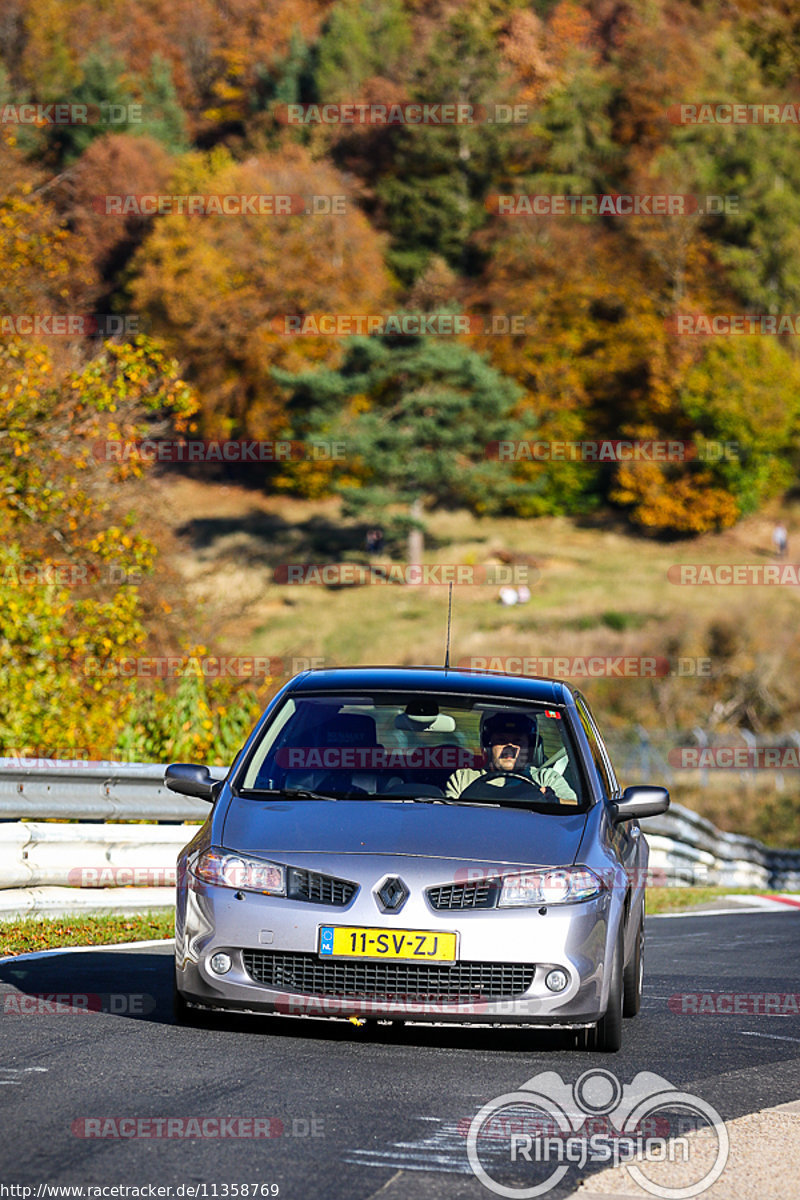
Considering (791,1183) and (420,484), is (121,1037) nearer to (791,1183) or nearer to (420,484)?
(791,1183)

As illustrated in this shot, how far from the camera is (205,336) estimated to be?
82.4 meters

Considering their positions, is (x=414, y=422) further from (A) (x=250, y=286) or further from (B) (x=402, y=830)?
(B) (x=402, y=830)

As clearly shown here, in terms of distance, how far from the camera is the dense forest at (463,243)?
74000 mm

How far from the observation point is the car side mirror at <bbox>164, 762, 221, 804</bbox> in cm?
752

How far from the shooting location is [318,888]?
6520 mm

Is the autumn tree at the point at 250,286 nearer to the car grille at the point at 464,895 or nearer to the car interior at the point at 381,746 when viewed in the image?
the car interior at the point at 381,746

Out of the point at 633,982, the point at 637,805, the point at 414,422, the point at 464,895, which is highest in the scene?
the point at 414,422

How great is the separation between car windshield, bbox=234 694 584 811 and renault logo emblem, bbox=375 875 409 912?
770 mm

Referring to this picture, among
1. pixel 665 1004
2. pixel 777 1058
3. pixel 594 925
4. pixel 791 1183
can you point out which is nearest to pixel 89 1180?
pixel 791 1183

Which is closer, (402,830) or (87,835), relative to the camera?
A: (402,830)

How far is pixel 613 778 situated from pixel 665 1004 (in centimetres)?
136

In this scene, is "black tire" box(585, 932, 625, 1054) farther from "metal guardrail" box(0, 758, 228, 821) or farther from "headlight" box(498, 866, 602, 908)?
"metal guardrail" box(0, 758, 228, 821)

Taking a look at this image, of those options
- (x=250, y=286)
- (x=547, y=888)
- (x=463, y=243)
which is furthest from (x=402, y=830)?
(x=463, y=243)

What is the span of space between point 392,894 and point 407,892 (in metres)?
0.06
